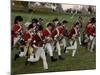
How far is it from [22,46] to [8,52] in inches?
5.2

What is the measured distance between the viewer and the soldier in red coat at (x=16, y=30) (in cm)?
179

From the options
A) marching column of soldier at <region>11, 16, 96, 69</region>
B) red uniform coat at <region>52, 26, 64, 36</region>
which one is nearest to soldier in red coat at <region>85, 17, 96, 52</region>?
marching column of soldier at <region>11, 16, 96, 69</region>

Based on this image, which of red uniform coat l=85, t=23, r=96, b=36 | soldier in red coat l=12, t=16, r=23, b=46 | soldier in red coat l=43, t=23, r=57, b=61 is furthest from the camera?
red uniform coat l=85, t=23, r=96, b=36

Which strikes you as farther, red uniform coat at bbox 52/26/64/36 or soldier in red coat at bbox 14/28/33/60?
red uniform coat at bbox 52/26/64/36

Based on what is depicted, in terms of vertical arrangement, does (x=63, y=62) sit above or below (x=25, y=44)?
below

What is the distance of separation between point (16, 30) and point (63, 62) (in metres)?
0.53

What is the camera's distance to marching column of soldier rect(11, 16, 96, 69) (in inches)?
71.6

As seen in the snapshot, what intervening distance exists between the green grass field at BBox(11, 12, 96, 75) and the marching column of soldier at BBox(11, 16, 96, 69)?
3cm

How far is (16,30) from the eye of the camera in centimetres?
180

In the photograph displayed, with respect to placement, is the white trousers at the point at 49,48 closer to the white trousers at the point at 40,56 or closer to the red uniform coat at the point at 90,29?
the white trousers at the point at 40,56

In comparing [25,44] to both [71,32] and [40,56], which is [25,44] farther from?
[71,32]

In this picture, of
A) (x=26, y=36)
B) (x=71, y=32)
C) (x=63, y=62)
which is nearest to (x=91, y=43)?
(x=71, y=32)

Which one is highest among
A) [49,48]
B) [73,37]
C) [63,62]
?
[73,37]

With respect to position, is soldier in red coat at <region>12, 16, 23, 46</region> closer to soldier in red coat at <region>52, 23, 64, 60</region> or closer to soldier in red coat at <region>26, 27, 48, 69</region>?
soldier in red coat at <region>26, 27, 48, 69</region>
